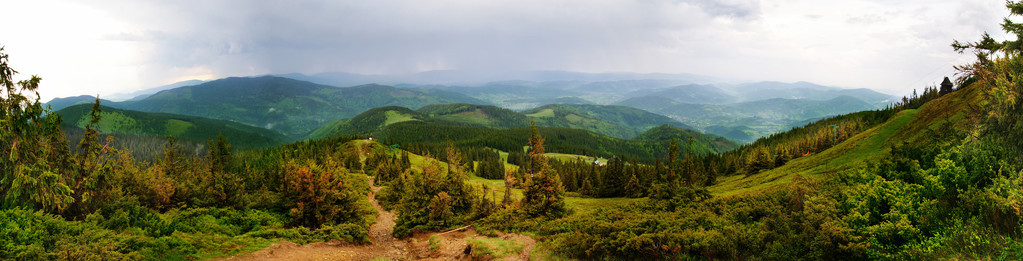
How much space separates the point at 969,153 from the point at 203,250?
39605mm

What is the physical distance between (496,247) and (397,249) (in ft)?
35.8

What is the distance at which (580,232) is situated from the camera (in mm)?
22531

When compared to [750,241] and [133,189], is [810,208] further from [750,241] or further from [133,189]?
[133,189]

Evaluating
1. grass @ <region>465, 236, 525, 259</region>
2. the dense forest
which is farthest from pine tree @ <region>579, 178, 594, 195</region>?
grass @ <region>465, 236, 525, 259</region>

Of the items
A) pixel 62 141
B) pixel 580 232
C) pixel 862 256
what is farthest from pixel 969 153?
pixel 62 141

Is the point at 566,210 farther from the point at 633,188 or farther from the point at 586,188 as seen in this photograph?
the point at 586,188

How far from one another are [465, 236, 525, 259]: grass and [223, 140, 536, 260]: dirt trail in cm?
35

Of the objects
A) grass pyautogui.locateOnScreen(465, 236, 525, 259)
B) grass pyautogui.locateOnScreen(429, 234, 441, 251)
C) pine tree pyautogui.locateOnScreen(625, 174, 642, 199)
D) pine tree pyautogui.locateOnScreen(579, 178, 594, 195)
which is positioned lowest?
pine tree pyautogui.locateOnScreen(579, 178, 594, 195)

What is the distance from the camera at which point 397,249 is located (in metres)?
30.8

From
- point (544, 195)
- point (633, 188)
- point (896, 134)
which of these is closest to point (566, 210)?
point (544, 195)

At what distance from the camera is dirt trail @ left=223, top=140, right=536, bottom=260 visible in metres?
23.5

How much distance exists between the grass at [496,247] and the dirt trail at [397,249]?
351mm

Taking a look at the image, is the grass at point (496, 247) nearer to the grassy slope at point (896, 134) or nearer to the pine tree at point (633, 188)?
the grassy slope at point (896, 134)

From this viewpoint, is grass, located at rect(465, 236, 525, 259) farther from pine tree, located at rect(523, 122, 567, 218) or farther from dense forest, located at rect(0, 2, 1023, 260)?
pine tree, located at rect(523, 122, 567, 218)
